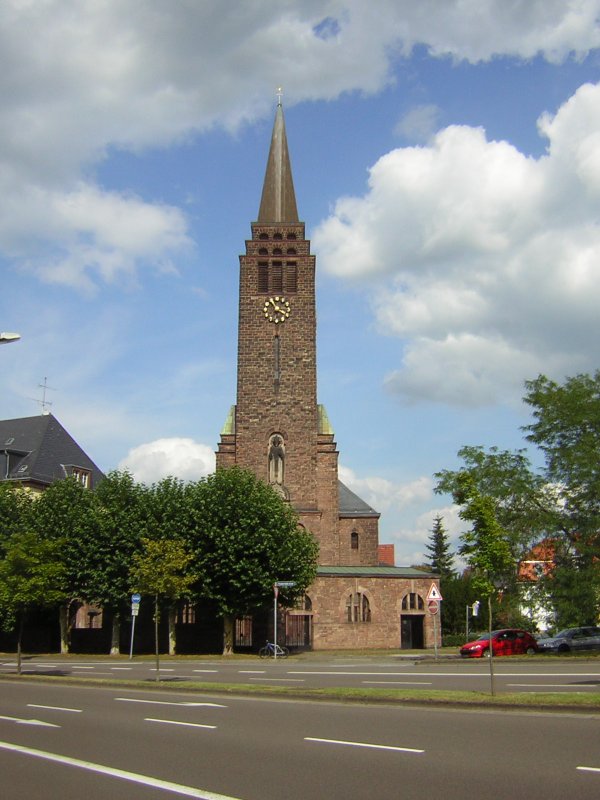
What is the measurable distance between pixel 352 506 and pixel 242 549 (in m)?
22.4

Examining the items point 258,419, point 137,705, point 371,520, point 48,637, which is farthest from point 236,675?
point 371,520

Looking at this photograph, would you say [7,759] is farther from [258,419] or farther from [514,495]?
[258,419]

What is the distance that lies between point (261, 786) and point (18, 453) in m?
57.5

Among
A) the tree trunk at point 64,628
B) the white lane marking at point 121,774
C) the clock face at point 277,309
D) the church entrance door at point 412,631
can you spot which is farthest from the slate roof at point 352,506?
the white lane marking at point 121,774

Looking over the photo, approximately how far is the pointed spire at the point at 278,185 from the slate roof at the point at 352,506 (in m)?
21.3

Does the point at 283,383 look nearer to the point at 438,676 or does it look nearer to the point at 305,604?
the point at 305,604

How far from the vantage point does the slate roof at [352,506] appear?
197 ft

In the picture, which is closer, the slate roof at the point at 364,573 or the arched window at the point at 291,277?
the slate roof at the point at 364,573

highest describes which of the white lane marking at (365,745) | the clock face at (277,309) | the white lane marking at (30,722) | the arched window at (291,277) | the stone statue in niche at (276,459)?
the arched window at (291,277)

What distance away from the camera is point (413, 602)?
49594 mm

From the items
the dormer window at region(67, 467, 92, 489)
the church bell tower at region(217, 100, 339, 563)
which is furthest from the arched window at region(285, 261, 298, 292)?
the dormer window at region(67, 467, 92, 489)

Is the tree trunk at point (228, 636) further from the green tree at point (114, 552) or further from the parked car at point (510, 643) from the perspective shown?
the parked car at point (510, 643)

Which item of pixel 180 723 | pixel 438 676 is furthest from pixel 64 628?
pixel 180 723

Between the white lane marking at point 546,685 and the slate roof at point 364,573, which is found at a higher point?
the slate roof at point 364,573
